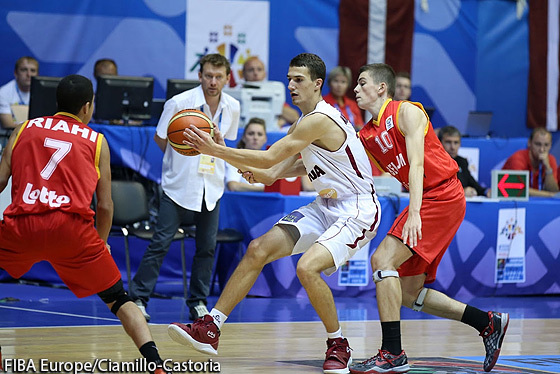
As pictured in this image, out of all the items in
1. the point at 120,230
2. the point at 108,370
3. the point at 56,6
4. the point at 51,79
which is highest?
the point at 56,6

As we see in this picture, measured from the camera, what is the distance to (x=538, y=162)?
10.0 metres

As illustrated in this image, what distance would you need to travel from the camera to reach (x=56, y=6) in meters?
11.0

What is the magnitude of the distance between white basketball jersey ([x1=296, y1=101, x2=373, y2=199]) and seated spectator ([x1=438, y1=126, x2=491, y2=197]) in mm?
3893

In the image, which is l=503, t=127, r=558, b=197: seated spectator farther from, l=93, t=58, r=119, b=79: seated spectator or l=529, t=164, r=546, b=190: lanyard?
l=93, t=58, r=119, b=79: seated spectator

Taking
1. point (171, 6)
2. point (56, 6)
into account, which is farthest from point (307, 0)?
point (56, 6)

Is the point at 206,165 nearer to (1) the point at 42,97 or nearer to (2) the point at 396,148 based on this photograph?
(1) the point at 42,97

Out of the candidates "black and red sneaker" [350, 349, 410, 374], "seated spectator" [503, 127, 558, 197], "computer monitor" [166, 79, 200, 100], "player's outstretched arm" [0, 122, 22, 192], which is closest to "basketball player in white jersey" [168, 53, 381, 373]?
"black and red sneaker" [350, 349, 410, 374]

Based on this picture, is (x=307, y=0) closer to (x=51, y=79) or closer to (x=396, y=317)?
(x=51, y=79)

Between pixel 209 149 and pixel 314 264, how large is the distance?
2.78ft

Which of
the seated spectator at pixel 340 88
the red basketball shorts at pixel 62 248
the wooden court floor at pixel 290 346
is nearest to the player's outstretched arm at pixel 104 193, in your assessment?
the red basketball shorts at pixel 62 248

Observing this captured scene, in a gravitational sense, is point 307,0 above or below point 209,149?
above

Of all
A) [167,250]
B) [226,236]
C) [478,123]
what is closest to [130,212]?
[226,236]

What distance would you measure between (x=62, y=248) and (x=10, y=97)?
5.47 meters

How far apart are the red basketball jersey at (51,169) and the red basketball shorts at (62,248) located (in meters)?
0.05
